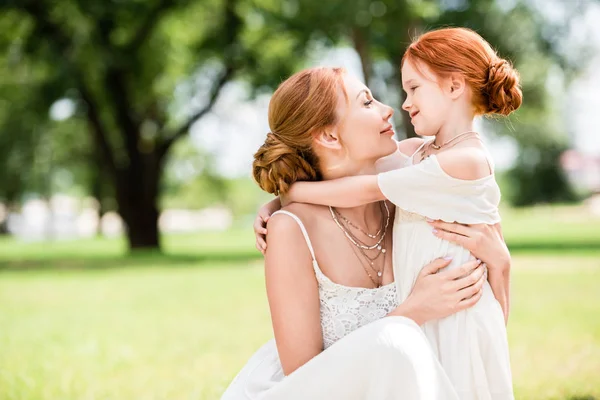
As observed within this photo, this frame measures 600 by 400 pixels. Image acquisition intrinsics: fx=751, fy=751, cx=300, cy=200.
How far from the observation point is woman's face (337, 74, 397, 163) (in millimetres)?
3107

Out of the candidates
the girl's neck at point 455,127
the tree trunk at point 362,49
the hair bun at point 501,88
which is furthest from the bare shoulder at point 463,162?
the tree trunk at point 362,49

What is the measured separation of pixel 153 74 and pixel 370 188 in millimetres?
22862

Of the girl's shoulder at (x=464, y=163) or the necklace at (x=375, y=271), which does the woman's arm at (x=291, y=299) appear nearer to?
the necklace at (x=375, y=271)

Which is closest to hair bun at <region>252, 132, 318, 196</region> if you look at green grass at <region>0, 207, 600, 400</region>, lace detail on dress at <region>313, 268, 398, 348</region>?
lace detail on dress at <region>313, 268, 398, 348</region>

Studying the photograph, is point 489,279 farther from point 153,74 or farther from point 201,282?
point 153,74

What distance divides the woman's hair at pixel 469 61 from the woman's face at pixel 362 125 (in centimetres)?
24

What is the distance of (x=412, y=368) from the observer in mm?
2445

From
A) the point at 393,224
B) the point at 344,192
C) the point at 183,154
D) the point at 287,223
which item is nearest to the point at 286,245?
the point at 287,223

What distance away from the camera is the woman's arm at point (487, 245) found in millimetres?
2906

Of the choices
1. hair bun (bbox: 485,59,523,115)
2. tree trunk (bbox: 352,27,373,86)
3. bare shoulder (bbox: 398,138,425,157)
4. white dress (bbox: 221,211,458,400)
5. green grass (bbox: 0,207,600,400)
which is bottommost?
green grass (bbox: 0,207,600,400)

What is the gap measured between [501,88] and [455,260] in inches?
28.1

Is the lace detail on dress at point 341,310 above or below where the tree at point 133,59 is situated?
below

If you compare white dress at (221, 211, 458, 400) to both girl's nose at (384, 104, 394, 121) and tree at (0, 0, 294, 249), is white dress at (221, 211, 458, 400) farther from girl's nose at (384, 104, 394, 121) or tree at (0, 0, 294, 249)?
tree at (0, 0, 294, 249)

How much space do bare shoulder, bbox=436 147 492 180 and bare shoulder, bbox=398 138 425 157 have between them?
629 mm
